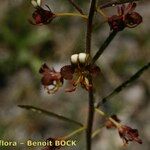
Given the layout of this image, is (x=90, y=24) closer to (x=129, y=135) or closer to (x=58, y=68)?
(x=129, y=135)

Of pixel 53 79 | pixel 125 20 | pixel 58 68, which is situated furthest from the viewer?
pixel 58 68

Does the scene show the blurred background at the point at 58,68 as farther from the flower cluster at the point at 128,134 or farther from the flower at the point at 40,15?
the flower at the point at 40,15

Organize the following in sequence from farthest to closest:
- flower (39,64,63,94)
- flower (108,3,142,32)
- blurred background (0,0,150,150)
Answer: blurred background (0,0,150,150), flower (39,64,63,94), flower (108,3,142,32)

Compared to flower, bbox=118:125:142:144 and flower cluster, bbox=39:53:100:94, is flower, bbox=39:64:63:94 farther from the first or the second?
flower, bbox=118:125:142:144

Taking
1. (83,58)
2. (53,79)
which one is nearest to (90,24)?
(83,58)

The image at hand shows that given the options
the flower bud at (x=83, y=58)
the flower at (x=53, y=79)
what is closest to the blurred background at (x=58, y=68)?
the flower at (x=53, y=79)

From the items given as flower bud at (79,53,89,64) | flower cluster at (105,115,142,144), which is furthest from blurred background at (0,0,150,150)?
flower bud at (79,53,89,64)

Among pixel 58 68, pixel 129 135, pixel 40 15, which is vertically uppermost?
pixel 40 15
